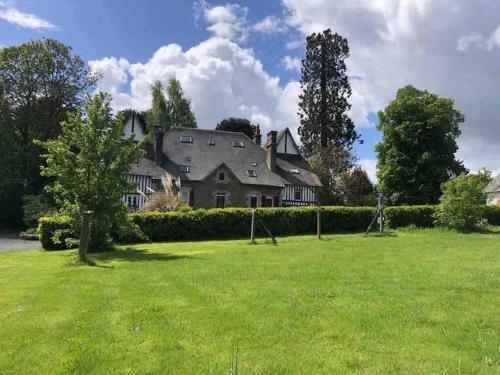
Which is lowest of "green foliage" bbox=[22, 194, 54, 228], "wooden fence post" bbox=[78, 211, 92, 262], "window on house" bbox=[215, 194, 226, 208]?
"wooden fence post" bbox=[78, 211, 92, 262]

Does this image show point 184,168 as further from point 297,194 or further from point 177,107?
point 177,107

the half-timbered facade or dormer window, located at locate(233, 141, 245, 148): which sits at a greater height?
dormer window, located at locate(233, 141, 245, 148)

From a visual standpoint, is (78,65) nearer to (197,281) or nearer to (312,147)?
(312,147)

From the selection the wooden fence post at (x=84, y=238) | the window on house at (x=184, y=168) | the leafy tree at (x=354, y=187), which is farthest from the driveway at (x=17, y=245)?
the leafy tree at (x=354, y=187)

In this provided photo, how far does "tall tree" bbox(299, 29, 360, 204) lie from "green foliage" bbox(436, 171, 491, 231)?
23253 millimetres

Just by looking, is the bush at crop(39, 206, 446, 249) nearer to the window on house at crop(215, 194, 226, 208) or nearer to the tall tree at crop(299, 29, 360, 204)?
the window on house at crop(215, 194, 226, 208)

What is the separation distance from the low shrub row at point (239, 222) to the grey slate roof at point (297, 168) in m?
14.1

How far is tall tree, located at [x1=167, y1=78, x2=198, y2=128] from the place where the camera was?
48.6 metres

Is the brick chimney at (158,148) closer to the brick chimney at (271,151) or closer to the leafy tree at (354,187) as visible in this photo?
the brick chimney at (271,151)

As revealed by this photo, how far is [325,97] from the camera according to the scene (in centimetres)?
4694

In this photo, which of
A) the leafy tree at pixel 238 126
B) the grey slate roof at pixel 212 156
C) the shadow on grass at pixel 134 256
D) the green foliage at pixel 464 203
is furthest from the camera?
the leafy tree at pixel 238 126

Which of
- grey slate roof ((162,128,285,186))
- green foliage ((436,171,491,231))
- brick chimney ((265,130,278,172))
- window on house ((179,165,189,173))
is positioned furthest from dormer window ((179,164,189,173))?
green foliage ((436,171,491,231))

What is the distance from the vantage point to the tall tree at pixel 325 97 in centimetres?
4684

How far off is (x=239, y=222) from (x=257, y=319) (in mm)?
16670
